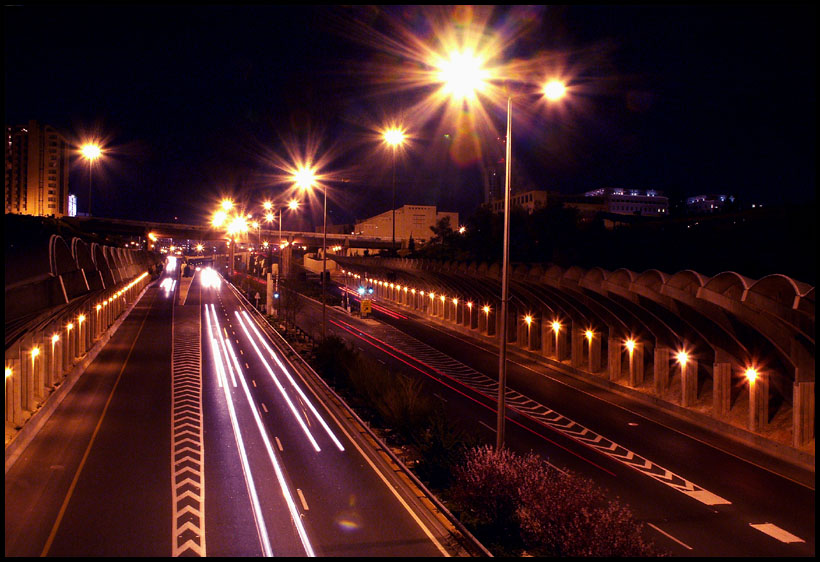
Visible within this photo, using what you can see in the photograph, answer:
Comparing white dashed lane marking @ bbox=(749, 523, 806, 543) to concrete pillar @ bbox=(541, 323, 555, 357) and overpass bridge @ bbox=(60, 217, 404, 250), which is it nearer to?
concrete pillar @ bbox=(541, 323, 555, 357)

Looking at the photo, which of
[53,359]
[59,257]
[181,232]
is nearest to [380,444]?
[59,257]

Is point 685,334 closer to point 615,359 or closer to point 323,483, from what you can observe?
point 615,359

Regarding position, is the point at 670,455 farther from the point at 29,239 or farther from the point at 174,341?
the point at 174,341

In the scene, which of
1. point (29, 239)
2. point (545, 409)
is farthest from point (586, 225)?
point (29, 239)

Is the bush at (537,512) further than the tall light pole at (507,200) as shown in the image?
No

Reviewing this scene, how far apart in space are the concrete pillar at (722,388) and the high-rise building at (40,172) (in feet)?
325

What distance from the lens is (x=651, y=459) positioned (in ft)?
62.5

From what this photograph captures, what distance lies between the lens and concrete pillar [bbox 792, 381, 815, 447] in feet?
63.3

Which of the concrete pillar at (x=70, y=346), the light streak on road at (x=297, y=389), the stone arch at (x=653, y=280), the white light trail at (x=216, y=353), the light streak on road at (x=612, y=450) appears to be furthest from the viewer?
the white light trail at (x=216, y=353)

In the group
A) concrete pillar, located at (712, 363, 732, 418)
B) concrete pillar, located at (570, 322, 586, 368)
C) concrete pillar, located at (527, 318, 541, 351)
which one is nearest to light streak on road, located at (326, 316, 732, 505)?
concrete pillar, located at (712, 363, 732, 418)

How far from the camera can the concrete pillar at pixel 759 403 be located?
69.1 feet

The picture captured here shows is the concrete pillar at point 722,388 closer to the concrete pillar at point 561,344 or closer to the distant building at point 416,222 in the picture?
the concrete pillar at point 561,344

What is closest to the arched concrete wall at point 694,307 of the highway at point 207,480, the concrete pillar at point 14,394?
the highway at point 207,480

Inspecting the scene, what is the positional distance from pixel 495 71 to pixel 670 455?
14.0m
